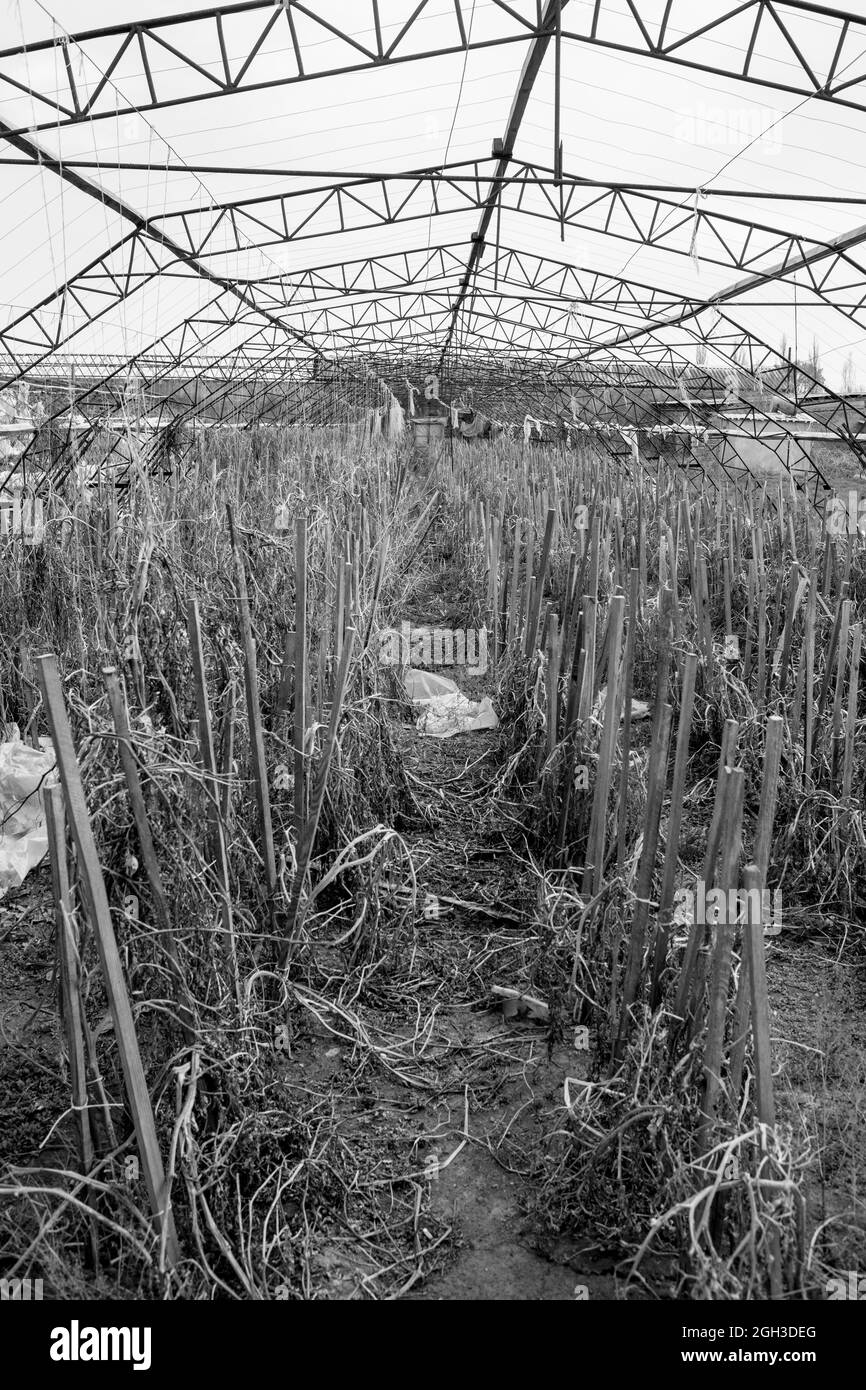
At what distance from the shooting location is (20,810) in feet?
11.3

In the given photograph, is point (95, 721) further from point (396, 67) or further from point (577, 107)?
point (577, 107)

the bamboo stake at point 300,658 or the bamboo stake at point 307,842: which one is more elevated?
the bamboo stake at point 300,658

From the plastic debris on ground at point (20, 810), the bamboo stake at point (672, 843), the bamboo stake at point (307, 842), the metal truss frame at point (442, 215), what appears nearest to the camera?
the bamboo stake at point (672, 843)

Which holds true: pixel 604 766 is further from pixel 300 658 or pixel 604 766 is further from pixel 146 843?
pixel 146 843

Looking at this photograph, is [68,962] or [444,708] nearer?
[68,962]

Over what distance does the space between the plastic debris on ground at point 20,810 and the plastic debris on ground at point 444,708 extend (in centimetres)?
185

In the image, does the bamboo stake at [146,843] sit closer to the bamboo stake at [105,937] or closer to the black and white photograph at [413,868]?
the black and white photograph at [413,868]

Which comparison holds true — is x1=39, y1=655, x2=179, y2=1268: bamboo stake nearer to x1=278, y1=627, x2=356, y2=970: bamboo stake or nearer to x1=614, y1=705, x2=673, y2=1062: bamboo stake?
x1=278, y1=627, x2=356, y2=970: bamboo stake

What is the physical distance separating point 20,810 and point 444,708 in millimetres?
2306

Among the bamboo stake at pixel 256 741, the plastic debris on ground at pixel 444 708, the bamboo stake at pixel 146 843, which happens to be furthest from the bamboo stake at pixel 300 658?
the plastic debris on ground at pixel 444 708

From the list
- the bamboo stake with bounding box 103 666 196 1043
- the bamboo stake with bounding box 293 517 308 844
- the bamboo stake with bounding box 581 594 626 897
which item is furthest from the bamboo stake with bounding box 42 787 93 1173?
the bamboo stake with bounding box 581 594 626 897

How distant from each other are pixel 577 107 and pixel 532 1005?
304 inches

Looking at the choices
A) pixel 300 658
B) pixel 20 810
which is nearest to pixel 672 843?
pixel 300 658

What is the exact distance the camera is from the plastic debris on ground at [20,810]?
10.7 feet
